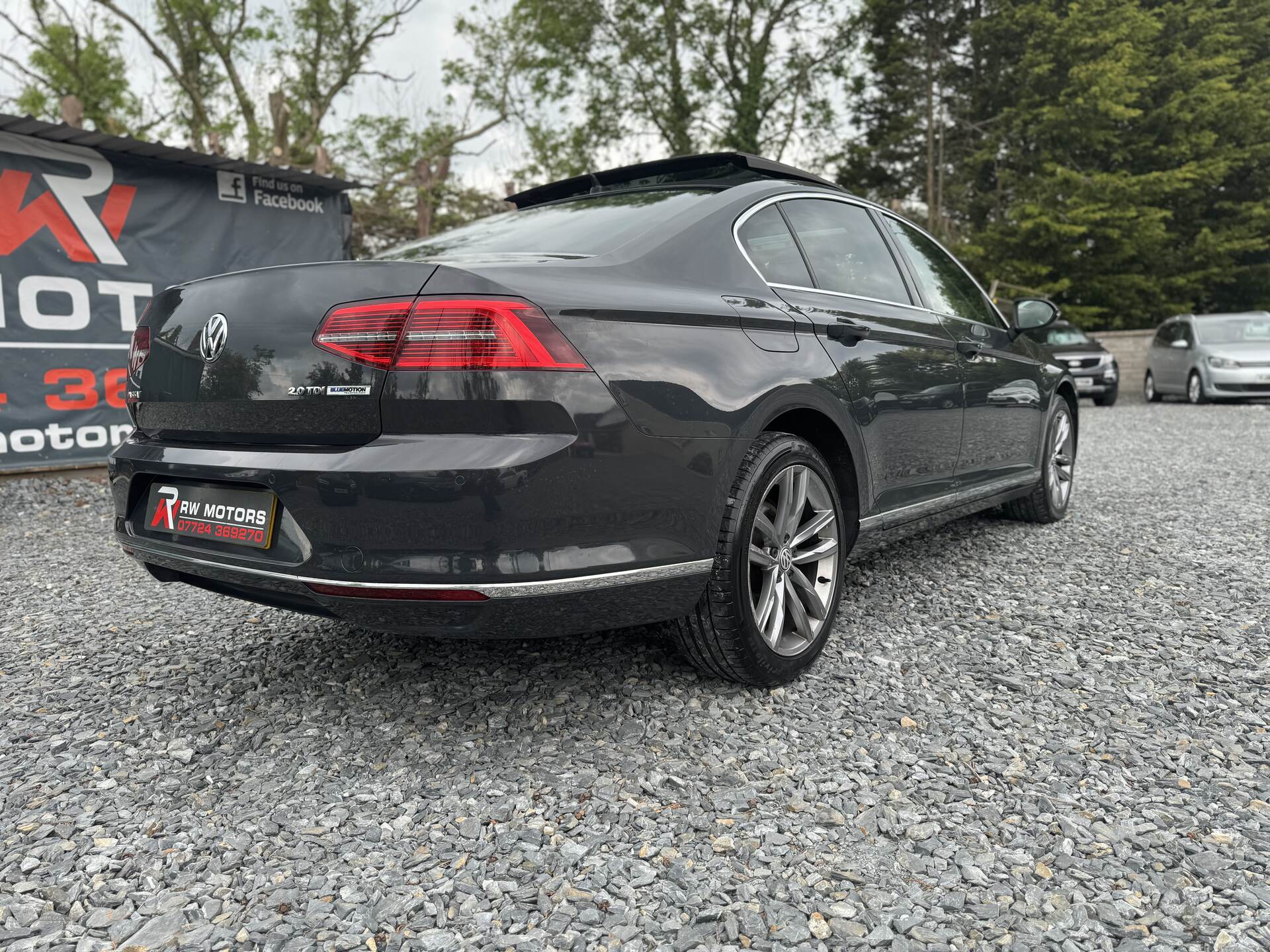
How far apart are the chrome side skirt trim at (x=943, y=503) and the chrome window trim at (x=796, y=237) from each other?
777 mm

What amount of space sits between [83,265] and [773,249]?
21.6ft

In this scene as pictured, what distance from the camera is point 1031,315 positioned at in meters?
4.54

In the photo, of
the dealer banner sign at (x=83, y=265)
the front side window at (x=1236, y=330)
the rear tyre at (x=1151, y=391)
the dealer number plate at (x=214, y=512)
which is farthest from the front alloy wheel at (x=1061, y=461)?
the rear tyre at (x=1151, y=391)

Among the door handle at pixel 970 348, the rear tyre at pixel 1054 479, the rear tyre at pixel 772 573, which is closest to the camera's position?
the rear tyre at pixel 772 573

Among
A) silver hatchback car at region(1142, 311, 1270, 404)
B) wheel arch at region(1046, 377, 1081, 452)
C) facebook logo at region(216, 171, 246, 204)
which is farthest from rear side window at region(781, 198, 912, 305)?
silver hatchback car at region(1142, 311, 1270, 404)

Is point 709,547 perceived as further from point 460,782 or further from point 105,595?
point 105,595

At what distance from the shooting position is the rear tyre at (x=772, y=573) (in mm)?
2504

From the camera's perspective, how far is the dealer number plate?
225 cm

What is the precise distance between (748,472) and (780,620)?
496mm

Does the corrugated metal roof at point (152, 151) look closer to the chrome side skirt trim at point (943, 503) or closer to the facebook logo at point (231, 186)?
the facebook logo at point (231, 186)

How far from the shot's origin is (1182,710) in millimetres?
2602

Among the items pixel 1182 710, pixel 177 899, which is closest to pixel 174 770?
pixel 177 899

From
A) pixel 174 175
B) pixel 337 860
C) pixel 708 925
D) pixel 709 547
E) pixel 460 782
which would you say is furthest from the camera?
pixel 174 175

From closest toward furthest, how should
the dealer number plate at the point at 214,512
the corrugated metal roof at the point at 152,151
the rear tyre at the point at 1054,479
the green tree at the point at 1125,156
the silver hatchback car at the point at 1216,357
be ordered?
the dealer number plate at the point at 214,512 < the rear tyre at the point at 1054,479 < the corrugated metal roof at the point at 152,151 < the silver hatchback car at the point at 1216,357 < the green tree at the point at 1125,156
